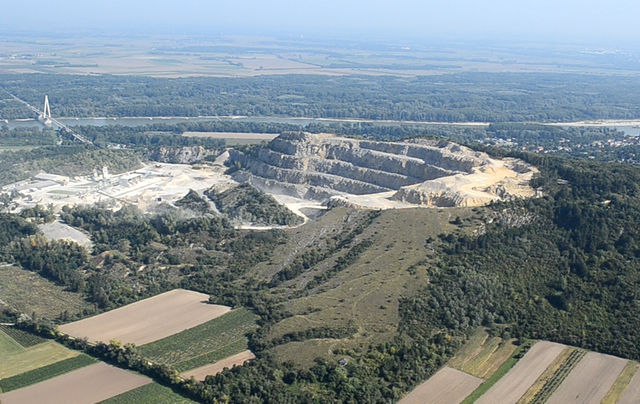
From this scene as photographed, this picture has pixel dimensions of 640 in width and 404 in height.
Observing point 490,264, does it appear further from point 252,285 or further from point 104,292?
point 104,292

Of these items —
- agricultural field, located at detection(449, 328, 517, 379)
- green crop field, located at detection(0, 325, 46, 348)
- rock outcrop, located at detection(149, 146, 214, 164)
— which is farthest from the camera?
rock outcrop, located at detection(149, 146, 214, 164)

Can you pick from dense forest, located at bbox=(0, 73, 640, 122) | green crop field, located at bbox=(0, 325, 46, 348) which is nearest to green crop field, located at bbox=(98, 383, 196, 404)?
green crop field, located at bbox=(0, 325, 46, 348)

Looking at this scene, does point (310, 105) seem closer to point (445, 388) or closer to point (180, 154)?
point (180, 154)

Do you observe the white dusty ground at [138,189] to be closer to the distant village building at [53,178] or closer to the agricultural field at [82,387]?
the distant village building at [53,178]

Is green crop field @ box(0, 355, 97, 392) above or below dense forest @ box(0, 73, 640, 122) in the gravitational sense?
above

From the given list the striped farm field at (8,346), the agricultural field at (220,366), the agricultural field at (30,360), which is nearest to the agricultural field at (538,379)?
the agricultural field at (220,366)

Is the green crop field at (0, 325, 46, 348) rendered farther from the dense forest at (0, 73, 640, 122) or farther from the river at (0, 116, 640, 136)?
the dense forest at (0, 73, 640, 122)

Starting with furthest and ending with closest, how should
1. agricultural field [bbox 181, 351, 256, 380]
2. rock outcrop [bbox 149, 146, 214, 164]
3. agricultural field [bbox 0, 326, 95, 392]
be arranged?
rock outcrop [bbox 149, 146, 214, 164], agricultural field [bbox 0, 326, 95, 392], agricultural field [bbox 181, 351, 256, 380]

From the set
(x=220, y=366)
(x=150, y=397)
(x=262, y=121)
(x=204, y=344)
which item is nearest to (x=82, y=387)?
(x=150, y=397)
